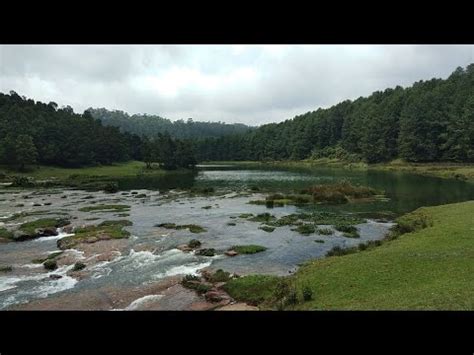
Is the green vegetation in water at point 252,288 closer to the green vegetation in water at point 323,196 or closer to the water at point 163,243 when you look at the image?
the water at point 163,243

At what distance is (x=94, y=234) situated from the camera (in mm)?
38375

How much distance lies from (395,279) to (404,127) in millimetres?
122950

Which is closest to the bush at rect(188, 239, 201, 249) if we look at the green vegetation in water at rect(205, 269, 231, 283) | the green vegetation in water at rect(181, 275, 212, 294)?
the green vegetation in water at rect(205, 269, 231, 283)

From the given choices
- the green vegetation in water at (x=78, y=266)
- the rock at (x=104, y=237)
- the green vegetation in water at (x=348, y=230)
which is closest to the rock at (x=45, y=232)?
the rock at (x=104, y=237)

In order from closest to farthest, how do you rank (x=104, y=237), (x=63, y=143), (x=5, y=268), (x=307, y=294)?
(x=307, y=294) < (x=5, y=268) < (x=104, y=237) < (x=63, y=143)

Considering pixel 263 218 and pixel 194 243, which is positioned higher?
pixel 263 218

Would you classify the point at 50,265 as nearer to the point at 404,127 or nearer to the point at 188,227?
the point at 188,227

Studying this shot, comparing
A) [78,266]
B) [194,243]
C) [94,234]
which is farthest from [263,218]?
[78,266]

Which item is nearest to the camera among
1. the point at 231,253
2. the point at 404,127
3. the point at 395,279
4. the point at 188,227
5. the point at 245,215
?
the point at 395,279

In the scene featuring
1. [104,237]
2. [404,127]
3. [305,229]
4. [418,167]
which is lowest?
[104,237]

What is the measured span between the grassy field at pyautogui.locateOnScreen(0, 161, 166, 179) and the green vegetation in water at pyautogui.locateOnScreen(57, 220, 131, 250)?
6587cm

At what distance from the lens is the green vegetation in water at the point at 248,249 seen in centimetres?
3175

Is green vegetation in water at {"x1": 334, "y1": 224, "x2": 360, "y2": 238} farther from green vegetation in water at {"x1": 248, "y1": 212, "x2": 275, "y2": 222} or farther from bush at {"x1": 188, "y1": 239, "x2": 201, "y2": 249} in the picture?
bush at {"x1": 188, "y1": 239, "x2": 201, "y2": 249}

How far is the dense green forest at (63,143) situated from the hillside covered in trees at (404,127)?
2572 inches
